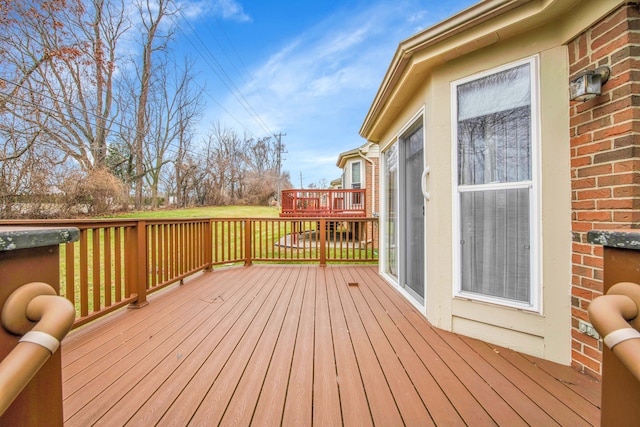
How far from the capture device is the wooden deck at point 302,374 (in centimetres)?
135

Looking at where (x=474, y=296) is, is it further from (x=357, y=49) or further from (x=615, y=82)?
(x=357, y=49)

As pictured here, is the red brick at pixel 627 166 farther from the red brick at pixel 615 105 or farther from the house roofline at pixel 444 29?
the house roofline at pixel 444 29

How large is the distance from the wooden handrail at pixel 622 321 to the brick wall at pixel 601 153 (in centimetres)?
121

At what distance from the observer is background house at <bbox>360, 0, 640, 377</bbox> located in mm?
1558

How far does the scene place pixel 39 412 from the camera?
0.66 meters

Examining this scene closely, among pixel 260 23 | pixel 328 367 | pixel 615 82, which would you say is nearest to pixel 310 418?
pixel 328 367

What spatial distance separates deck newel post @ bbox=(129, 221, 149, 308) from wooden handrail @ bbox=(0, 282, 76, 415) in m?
2.39

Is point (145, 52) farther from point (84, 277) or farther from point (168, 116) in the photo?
point (84, 277)

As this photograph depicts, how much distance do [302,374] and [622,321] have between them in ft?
5.12

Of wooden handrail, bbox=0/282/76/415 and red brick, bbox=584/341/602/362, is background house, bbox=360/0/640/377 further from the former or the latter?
wooden handrail, bbox=0/282/76/415

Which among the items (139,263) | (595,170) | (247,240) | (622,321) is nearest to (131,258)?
(139,263)

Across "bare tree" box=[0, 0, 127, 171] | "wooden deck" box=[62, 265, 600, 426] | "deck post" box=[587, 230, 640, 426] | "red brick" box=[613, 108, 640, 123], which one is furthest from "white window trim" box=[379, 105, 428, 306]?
"bare tree" box=[0, 0, 127, 171]

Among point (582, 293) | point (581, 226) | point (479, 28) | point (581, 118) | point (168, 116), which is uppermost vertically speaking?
point (168, 116)

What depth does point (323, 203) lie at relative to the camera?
879 centimetres
